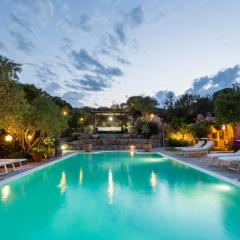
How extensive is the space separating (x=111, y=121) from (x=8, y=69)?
31907 millimetres

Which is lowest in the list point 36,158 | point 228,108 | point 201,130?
point 36,158

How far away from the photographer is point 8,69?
12.3 metres

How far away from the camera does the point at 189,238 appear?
18.1 ft

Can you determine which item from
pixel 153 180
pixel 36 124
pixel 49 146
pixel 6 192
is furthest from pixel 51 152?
pixel 6 192

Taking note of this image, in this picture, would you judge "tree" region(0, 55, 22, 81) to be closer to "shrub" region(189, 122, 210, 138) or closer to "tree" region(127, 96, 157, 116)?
"shrub" region(189, 122, 210, 138)

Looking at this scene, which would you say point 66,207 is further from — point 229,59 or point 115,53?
point 229,59

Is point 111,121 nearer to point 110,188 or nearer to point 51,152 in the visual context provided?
point 51,152

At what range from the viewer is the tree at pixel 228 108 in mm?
14562

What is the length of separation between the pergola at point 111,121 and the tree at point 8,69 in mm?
25408

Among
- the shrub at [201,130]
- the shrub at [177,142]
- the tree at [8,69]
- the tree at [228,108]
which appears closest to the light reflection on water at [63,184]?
the tree at [8,69]

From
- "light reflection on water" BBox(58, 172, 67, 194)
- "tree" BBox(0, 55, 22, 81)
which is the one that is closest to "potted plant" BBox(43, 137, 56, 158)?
"light reflection on water" BBox(58, 172, 67, 194)

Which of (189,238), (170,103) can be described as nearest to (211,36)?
(189,238)

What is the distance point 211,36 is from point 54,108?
11.0m

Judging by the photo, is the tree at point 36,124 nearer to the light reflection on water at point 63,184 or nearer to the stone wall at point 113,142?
the light reflection on water at point 63,184
